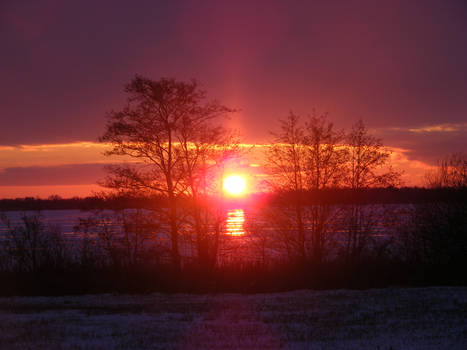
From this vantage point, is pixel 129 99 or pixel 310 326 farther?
pixel 129 99

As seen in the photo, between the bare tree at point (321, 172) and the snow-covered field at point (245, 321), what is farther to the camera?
the bare tree at point (321, 172)

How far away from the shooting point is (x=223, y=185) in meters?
24.5

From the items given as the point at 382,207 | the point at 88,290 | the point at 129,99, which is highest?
the point at 129,99

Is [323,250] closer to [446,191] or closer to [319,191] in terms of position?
[319,191]

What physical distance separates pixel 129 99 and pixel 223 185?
5.95 metres

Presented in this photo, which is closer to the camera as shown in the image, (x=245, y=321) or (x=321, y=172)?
(x=245, y=321)

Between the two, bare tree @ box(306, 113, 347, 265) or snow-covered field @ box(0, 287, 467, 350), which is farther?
bare tree @ box(306, 113, 347, 265)

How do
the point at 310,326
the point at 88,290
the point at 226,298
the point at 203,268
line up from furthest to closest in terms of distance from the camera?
the point at 203,268
the point at 88,290
the point at 226,298
the point at 310,326

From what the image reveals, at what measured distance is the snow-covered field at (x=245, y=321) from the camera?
30.1 feet

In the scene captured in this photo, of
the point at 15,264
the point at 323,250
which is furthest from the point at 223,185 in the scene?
the point at 15,264

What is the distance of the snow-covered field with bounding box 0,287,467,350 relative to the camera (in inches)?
361

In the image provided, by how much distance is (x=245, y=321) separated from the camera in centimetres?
1122

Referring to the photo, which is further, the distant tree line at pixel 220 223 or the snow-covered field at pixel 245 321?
the distant tree line at pixel 220 223

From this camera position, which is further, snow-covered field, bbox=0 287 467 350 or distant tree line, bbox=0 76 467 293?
distant tree line, bbox=0 76 467 293
